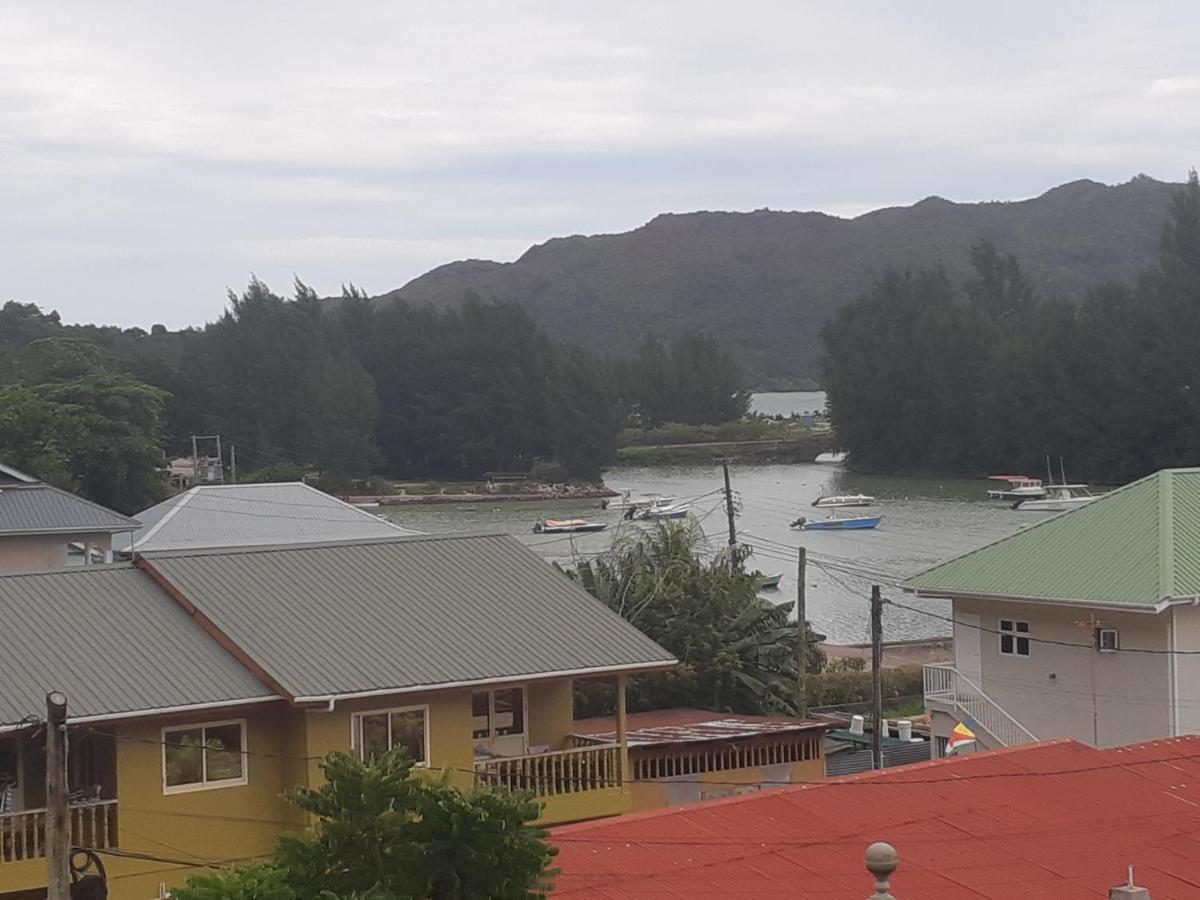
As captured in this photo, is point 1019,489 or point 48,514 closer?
point 48,514

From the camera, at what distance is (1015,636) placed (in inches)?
982

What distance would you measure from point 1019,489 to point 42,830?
2807 inches

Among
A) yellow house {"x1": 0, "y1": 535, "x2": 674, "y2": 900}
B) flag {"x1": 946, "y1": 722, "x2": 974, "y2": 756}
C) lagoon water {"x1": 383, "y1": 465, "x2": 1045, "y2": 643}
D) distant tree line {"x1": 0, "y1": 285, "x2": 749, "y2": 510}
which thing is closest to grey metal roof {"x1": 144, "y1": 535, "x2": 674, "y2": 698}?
yellow house {"x1": 0, "y1": 535, "x2": 674, "y2": 900}

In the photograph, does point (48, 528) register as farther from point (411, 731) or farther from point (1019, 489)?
point (1019, 489)

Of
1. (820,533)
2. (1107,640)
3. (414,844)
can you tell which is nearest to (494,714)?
(1107,640)

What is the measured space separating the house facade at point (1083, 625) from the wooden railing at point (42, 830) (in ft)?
43.6

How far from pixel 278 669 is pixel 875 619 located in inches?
432

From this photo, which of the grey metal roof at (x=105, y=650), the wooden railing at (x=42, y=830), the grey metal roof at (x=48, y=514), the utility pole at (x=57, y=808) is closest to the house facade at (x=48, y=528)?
the grey metal roof at (x=48, y=514)

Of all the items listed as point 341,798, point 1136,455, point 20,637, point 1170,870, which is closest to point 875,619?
point 1170,870

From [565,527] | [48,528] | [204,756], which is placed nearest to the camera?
[204,756]

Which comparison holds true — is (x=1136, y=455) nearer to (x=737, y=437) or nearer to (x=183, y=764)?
(x=737, y=437)

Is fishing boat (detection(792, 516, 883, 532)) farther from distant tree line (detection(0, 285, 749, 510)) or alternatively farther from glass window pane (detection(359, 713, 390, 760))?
glass window pane (detection(359, 713, 390, 760))

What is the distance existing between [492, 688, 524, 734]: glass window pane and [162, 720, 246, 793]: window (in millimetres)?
3249

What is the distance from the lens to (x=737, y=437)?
123 meters
